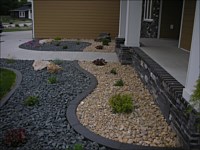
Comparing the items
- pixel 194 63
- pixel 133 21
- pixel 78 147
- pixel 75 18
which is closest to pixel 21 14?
pixel 75 18

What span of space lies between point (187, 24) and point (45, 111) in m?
5.90

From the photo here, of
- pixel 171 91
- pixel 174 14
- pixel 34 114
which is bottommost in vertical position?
pixel 34 114

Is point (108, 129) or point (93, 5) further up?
point (93, 5)

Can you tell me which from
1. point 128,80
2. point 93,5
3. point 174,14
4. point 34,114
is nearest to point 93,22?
point 93,5

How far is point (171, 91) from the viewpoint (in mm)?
3998

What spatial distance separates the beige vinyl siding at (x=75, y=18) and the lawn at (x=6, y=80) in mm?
8118

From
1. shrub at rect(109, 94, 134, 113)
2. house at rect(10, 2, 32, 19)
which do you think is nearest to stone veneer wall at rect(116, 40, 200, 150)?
shrub at rect(109, 94, 134, 113)

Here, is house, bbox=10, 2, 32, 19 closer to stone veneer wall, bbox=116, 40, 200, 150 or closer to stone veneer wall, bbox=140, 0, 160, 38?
stone veneer wall, bbox=140, 0, 160, 38

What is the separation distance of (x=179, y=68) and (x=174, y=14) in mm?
7005

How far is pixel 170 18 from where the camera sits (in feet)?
39.1

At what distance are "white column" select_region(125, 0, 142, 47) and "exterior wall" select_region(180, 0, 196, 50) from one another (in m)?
1.51

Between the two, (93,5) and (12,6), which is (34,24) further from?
(12,6)

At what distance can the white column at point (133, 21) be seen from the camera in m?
7.89

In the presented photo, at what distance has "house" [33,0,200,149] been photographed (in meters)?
3.32
